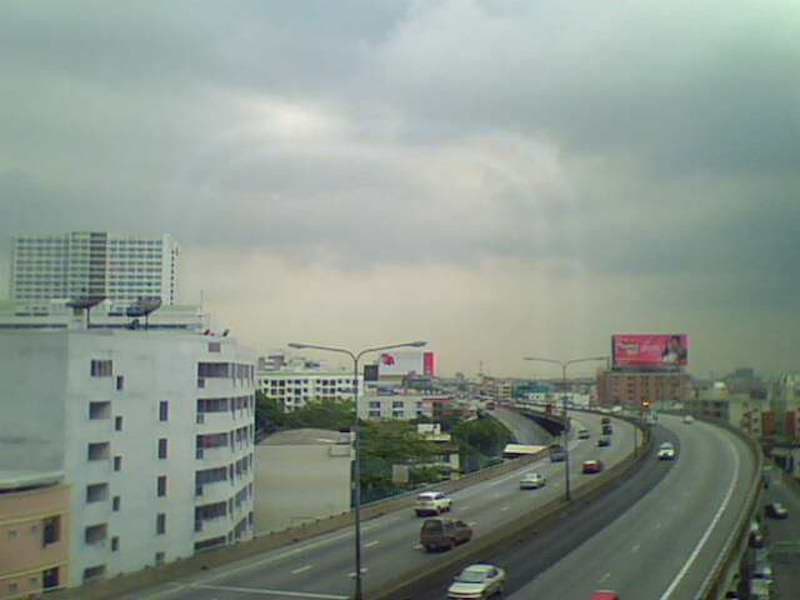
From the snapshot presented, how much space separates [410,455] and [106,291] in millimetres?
16262

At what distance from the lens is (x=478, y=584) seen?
Result: 9.14 m

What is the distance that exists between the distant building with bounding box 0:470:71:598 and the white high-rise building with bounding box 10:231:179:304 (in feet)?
82.5

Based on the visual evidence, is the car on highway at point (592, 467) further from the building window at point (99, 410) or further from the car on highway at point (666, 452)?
the building window at point (99, 410)

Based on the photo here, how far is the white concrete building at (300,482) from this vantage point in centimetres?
2103

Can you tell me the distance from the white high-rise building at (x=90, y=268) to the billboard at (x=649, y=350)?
19822mm

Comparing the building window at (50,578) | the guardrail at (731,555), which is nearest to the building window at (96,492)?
the building window at (50,578)

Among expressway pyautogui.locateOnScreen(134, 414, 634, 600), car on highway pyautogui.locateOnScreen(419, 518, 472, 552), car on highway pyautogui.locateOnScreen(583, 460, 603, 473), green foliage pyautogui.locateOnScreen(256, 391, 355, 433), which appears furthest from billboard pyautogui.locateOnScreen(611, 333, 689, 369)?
car on highway pyautogui.locateOnScreen(419, 518, 472, 552)

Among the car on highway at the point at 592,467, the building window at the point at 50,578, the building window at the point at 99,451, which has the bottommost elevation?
the building window at the point at 50,578

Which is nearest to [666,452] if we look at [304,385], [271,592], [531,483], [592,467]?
[592,467]

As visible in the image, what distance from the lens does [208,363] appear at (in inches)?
640

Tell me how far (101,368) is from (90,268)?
90.5 feet

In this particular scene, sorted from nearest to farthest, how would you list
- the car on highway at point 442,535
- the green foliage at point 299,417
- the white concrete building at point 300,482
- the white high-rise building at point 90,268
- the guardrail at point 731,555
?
1. the guardrail at point 731,555
2. the car on highway at point 442,535
3. the white concrete building at point 300,482
4. the green foliage at point 299,417
5. the white high-rise building at point 90,268

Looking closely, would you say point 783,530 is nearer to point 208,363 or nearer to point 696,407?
point 208,363

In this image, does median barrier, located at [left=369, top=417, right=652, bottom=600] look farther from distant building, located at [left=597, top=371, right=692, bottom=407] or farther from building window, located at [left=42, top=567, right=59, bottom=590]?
distant building, located at [left=597, top=371, right=692, bottom=407]
